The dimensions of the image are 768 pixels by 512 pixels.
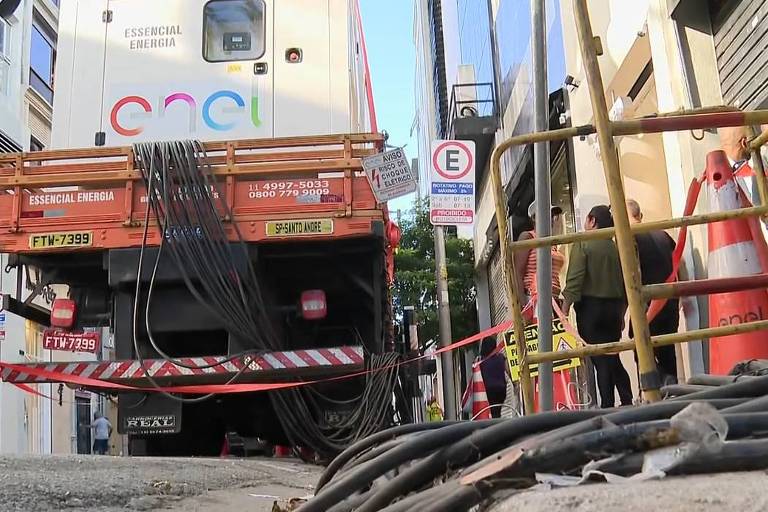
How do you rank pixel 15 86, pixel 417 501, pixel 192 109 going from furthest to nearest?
pixel 15 86
pixel 192 109
pixel 417 501

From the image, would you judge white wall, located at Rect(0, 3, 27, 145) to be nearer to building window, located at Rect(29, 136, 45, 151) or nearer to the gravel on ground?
building window, located at Rect(29, 136, 45, 151)

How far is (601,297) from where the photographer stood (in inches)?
202

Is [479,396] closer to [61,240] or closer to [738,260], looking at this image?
[61,240]

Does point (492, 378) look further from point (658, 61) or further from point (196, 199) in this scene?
point (196, 199)

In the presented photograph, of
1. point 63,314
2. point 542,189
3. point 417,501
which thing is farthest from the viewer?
point 63,314

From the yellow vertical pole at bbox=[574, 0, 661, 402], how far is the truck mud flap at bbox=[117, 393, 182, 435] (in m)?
3.88

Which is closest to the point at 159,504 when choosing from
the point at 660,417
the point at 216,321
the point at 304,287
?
the point at 660,417

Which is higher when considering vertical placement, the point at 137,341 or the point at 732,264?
the point at 732,264

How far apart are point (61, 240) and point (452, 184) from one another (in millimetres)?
4213

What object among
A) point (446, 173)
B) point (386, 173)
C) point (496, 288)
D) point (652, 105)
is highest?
point (652, 105)

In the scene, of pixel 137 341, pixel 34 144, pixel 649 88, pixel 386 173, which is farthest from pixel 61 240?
pixel 34 144

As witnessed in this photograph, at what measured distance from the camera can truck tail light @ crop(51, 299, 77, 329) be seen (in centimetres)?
590

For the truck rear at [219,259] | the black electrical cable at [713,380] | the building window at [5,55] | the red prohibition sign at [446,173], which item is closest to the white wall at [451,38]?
the building window at [5,55]

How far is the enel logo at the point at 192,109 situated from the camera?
652 cm
